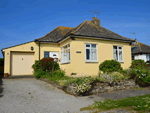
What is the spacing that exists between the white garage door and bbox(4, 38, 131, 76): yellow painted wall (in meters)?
0.58

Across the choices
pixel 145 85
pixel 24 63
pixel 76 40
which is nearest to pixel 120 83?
pixel 145 85

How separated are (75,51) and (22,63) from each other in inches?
240

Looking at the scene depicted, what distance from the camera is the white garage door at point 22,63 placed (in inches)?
599

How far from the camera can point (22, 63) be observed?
15555 mm

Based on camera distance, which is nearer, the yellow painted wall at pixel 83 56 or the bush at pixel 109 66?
the yellow painted wall at pixel 83 56

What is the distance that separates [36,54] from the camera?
50.5 ft

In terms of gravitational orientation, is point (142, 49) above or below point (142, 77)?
above

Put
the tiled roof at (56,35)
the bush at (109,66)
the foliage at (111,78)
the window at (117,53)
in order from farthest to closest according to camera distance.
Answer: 1. the tiled roof at (56,35)
2. the window at (117,53)
3. the bush at (109,66)
4. the foliage at (111,78)

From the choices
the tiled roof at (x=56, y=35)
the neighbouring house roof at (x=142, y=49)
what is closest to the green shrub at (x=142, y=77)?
the tiled roof at (x=56, y=35)

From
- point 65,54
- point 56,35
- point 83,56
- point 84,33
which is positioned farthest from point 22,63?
point 84,33

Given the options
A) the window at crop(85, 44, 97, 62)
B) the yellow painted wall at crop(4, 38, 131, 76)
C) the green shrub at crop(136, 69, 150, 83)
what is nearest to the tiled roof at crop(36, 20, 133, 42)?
the yellow painted wall at crop(4, 38, 131, 76)

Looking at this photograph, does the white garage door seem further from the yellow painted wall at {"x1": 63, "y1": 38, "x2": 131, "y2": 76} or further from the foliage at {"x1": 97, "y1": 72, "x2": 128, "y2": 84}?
the foliage at {"x1": 97, "y1": 72, "x2": 128, "y2": 84}

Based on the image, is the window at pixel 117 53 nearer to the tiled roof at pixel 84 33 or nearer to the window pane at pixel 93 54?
the tiled roof at pixel 84 33

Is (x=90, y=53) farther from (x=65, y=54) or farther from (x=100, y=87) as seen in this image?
(x=100, y=87)
